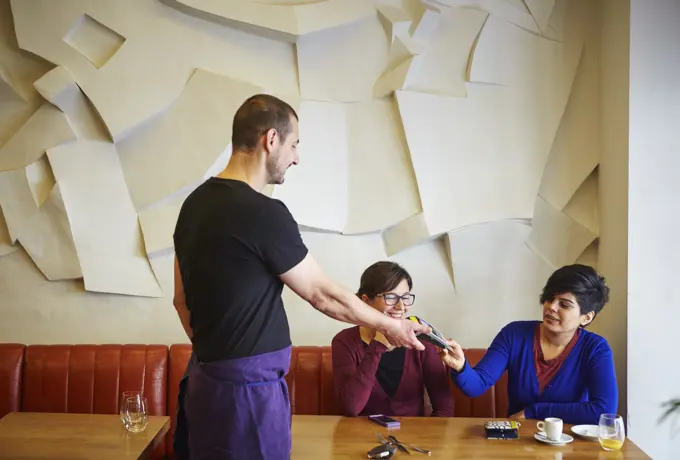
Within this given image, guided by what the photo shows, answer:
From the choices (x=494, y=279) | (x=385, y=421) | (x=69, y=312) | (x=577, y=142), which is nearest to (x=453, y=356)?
(x=385, y=421)

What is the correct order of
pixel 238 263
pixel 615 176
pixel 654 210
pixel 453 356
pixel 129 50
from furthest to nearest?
pixel 129 50, pixel 615 176, pixel 654 210, pixel 453 356, pixel 238 263

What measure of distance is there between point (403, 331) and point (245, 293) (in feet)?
1.71

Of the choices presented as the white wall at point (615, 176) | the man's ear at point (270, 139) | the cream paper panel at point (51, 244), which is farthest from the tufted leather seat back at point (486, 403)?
the cream paper panel at point (51, 244)

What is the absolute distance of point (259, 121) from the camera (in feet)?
6.09

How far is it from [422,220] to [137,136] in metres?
1.31

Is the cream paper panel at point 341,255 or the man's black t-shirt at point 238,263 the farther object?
the cream paper panel at point 341,255

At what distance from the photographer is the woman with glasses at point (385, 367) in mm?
2514

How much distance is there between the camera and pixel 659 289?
284cm

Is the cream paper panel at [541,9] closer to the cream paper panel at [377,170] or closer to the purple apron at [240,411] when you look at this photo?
the cream paper panel at [377,170]

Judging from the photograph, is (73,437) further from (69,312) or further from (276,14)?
(276,14)

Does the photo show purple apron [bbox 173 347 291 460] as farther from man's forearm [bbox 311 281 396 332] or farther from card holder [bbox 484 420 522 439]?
card holder [bbox 484 420 522 439]

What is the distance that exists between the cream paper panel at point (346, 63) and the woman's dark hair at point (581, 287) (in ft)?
3.88

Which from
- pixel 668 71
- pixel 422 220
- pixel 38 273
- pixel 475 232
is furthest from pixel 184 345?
pixel 668 71

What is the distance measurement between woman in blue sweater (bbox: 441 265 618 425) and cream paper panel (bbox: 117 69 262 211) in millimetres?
1381
